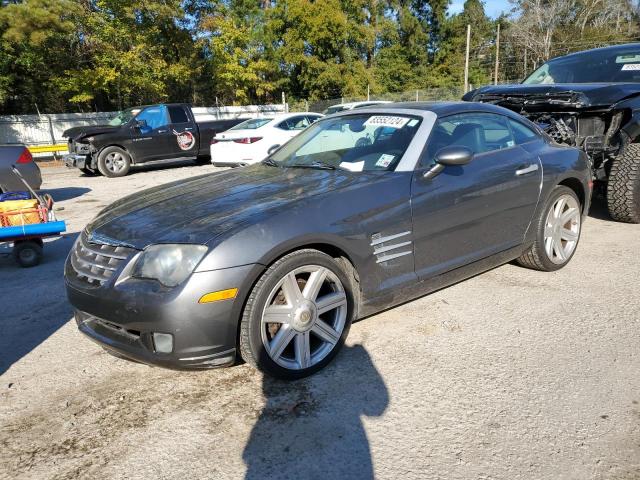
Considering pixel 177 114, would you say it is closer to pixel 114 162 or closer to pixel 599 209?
pixel 114 162

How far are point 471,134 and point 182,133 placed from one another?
10.8 m

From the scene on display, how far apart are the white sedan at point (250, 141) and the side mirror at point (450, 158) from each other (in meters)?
7.95

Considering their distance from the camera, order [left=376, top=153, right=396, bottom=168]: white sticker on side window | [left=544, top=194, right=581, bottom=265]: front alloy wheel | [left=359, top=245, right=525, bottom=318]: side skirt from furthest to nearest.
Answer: [left=544, top=194, right=581, bottom=265]: front alloy wheel < [left=376, top=153, right=396, bottom=168]: white sticker on side window < [left=359, top=245, right=525, bottom=318]: side skirt

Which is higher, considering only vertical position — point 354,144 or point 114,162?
point 354,144

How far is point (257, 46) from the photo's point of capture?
116ft

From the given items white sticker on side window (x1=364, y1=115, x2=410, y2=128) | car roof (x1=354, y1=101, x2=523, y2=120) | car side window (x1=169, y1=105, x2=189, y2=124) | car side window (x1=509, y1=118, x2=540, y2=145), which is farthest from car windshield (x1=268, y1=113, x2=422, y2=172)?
car side window (x1=169, y1=105, x2=189, y2=124)

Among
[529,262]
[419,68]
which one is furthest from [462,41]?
[529,262]

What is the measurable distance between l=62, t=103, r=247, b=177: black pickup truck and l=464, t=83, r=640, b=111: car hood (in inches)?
353

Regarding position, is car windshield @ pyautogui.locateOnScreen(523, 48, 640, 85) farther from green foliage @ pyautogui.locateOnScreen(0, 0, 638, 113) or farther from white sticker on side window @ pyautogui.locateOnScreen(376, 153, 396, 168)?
green foliage @ pyautogui.locateOnScreen(0, 0, 638, 113)

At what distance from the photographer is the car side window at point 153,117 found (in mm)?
12992

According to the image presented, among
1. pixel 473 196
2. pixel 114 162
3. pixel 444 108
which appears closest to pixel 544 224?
pixel 473 196

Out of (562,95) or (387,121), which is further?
(562,95)

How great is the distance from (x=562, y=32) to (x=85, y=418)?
56619mm

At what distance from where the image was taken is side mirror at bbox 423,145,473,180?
132 inches
